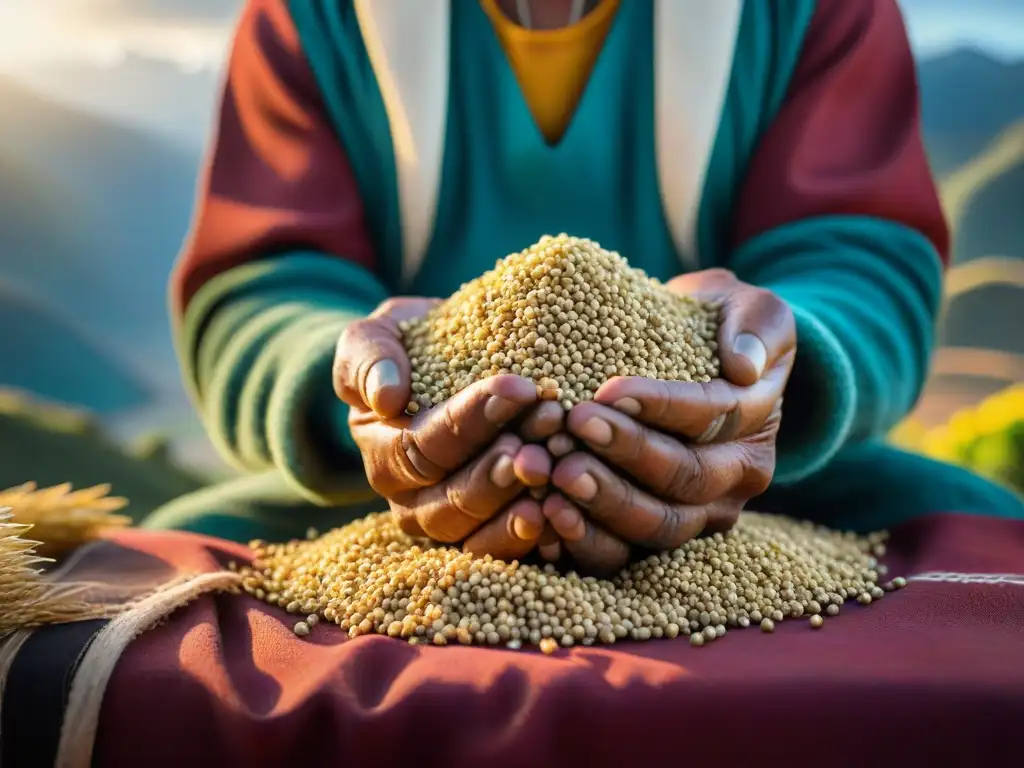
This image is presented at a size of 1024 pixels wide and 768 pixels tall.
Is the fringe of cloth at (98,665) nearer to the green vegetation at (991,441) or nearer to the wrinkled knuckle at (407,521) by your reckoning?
the wrinkled knuckle at (407,521)

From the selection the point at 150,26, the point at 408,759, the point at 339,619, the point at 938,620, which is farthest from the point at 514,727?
the point at 150,26

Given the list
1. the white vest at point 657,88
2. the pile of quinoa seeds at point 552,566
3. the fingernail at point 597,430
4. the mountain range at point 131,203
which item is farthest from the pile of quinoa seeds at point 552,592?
the mountain range at point 131,203

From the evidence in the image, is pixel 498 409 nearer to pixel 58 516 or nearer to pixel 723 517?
pixel 723 517

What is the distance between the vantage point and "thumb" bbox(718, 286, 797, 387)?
0.79 metres

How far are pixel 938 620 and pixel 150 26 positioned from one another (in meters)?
2.05

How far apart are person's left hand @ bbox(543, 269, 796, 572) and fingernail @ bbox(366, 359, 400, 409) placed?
150 millimetres

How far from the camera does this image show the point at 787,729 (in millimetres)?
590

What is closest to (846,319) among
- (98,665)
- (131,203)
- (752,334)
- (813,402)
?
(813,402)

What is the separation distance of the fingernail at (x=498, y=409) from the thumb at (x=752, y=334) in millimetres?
199

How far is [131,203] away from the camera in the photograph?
7.20 feet

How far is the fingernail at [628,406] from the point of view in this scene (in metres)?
0.71

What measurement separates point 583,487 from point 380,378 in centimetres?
18

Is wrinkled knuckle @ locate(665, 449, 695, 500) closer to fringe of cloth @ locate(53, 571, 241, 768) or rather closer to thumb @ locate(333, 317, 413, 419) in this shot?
thumb @ locate(333, 317, 413, 419)

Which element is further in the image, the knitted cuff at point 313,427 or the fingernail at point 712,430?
the knitted cuff at point 313,427
